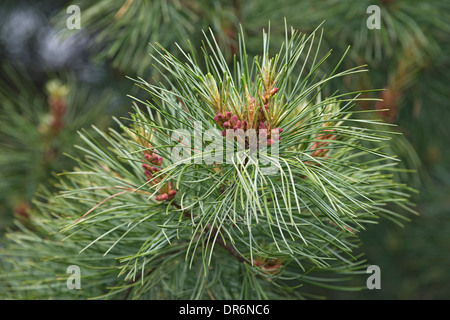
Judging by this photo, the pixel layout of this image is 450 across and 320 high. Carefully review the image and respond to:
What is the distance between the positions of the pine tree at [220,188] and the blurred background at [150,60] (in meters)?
0.24

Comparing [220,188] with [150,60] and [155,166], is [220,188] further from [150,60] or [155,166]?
[150,60]

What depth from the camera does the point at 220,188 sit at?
46 cm

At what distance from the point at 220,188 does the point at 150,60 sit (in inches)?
14.5

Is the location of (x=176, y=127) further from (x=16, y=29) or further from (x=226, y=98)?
(x=16, y=29)

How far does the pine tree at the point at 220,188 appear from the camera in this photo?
15.8 inches

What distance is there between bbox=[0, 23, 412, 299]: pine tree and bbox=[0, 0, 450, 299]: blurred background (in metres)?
0.24

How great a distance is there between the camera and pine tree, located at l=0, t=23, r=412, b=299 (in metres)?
0.40

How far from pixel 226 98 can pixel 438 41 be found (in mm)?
596
